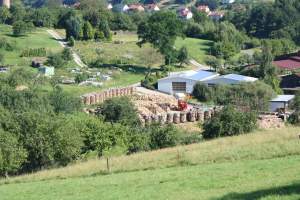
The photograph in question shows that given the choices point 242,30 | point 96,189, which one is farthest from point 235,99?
point 242,30

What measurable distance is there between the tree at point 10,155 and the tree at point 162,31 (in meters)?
38.9

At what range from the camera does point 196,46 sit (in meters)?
73.1

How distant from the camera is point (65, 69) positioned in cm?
5712

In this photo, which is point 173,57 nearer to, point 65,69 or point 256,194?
point 65,69

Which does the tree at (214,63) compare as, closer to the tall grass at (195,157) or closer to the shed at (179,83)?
the shed at (179,83)

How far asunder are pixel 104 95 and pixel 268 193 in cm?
3664

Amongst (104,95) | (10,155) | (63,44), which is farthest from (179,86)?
(10,155)

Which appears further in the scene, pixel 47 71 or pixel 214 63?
pixel 214 63

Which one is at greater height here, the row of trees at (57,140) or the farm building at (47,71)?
the row of trees at (57,140)

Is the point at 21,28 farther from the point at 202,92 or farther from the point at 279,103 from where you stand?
the point at 279,103

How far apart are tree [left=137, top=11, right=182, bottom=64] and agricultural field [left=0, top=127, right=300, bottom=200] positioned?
1534 inches

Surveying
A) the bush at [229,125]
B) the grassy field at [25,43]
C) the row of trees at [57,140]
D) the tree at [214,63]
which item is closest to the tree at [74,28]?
the grassy field at [25,43]

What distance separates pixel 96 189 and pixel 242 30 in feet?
236

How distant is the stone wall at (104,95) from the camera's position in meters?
46.1
